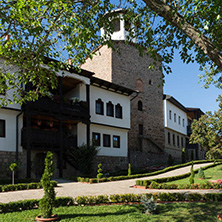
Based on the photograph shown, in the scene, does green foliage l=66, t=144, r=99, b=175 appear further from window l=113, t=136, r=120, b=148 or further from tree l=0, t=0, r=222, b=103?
tree l=0, t=0, r=222, b=103

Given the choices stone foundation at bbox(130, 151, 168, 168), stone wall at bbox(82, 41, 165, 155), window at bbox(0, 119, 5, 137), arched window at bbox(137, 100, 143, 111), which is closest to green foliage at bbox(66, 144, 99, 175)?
window at bbox(0, 119, 5, 137)

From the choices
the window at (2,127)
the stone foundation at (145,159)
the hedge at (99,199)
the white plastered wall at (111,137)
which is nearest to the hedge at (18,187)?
the hedge at (99,199)

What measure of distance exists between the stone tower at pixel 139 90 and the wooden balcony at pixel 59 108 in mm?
7838

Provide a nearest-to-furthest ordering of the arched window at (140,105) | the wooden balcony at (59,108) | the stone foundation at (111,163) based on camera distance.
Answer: the wooden balcony at (59,108) < the stone foundation at (111,163) < the arched window at (140,105)

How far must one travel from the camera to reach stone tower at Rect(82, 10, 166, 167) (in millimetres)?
29141

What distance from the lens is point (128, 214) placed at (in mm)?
8398

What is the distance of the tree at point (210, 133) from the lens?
19203 mm

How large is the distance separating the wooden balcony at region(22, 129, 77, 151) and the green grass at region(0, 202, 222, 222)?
9530 mm

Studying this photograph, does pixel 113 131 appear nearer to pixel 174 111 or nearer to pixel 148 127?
pixel 148 127

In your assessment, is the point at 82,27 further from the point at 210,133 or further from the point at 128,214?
the point at 210,133

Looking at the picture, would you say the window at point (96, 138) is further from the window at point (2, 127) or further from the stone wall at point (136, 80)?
the window at point (2, 127)

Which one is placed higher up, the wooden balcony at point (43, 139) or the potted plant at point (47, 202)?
the wooden balcony at point (43, 139)

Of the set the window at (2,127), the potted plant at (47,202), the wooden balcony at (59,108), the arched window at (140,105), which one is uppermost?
the arched window at (140,105)

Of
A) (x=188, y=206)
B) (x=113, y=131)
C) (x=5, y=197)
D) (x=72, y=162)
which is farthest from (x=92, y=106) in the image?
(x=188, y=206)
